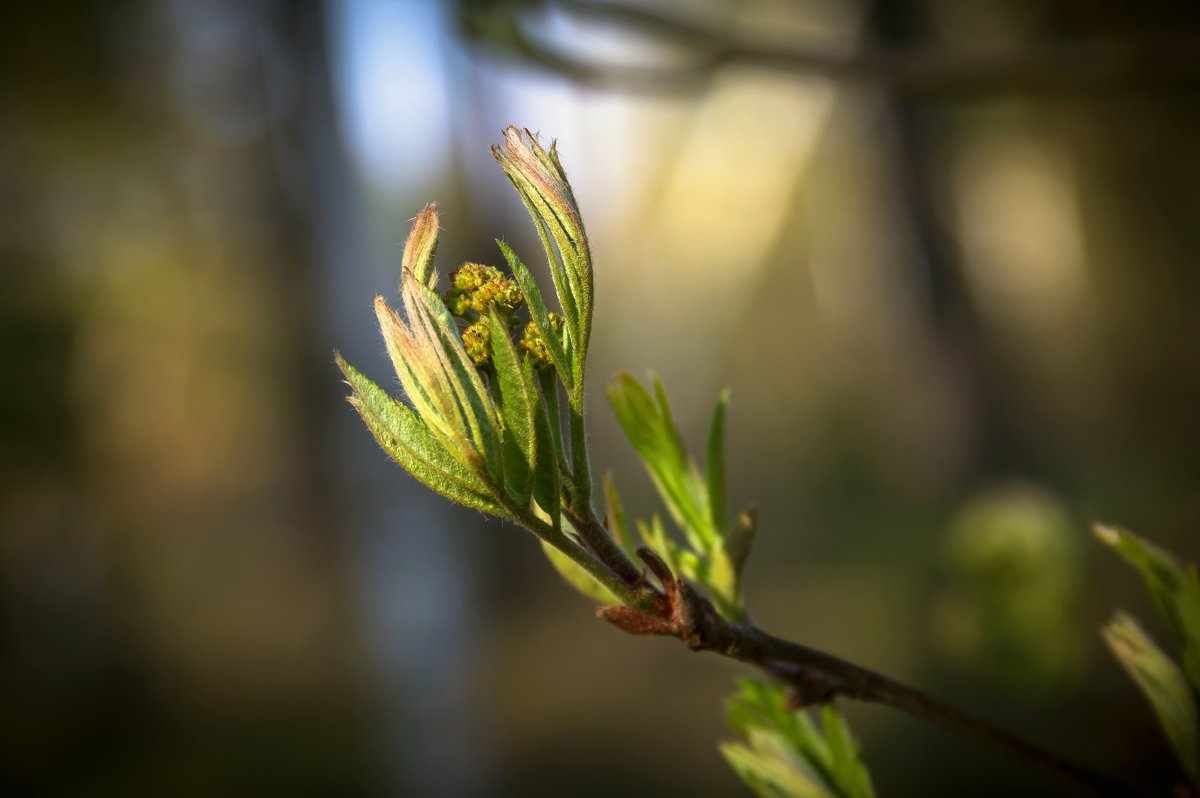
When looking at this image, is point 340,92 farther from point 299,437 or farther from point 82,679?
point 82,679

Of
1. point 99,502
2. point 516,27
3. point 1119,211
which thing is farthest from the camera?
point 99,502

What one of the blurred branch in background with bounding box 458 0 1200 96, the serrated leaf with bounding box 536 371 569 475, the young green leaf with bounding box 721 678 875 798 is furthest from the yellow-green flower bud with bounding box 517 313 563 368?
the blurred branch in background with bounding box 458 0 1200 96

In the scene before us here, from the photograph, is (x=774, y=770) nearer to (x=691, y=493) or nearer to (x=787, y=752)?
(x=787, y=752)

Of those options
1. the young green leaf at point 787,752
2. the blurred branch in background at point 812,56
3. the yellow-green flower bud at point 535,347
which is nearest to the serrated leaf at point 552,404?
the yellow-green flower bud at point 535,347

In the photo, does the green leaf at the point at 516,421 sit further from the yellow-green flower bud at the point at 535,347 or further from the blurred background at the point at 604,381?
the blurred background at the point at 604,381

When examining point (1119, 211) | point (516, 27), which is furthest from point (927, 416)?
point (516, 27)
